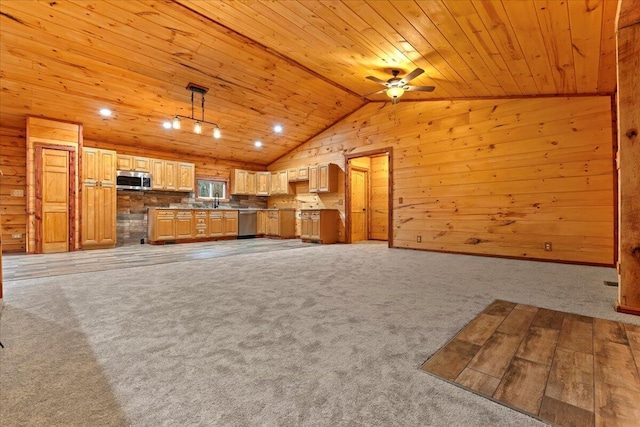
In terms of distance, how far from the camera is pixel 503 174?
495cm

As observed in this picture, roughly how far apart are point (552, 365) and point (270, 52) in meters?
4.99

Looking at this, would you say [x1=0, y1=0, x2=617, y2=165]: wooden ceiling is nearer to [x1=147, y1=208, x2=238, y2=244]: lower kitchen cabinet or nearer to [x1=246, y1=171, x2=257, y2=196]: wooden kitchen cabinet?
[x1=147, y1=208, x2=238, y2=244]: lower kitchen cabinet

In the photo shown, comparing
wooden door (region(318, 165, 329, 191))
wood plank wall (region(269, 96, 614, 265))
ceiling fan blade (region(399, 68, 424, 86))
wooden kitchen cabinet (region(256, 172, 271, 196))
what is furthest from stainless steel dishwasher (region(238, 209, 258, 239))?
ceiling fan blade (region(399, 68, 424, 86))

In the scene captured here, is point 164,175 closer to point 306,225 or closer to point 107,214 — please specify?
point 107,214

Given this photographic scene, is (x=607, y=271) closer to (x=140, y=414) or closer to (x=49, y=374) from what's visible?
(x=140, y=414)

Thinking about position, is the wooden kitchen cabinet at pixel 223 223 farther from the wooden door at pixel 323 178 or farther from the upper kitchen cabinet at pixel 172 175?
the wooden door at pixel 323 178

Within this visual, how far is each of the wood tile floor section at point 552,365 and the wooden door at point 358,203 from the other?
5.61 meters

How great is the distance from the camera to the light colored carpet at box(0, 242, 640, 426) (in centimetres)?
112

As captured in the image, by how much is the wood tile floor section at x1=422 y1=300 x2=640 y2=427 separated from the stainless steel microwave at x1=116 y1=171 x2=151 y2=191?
24.3 ft

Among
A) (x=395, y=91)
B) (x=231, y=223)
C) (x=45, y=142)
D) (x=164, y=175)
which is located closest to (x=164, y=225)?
(x=164, y=175)

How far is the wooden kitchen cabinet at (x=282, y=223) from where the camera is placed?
28.2ft

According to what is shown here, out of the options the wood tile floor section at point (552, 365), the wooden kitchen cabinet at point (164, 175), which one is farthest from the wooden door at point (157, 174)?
the wood tile floor section at point (552, 365)

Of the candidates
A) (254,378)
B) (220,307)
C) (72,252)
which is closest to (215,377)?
(254,378)

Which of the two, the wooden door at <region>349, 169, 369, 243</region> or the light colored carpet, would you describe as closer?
the light colored carpet
